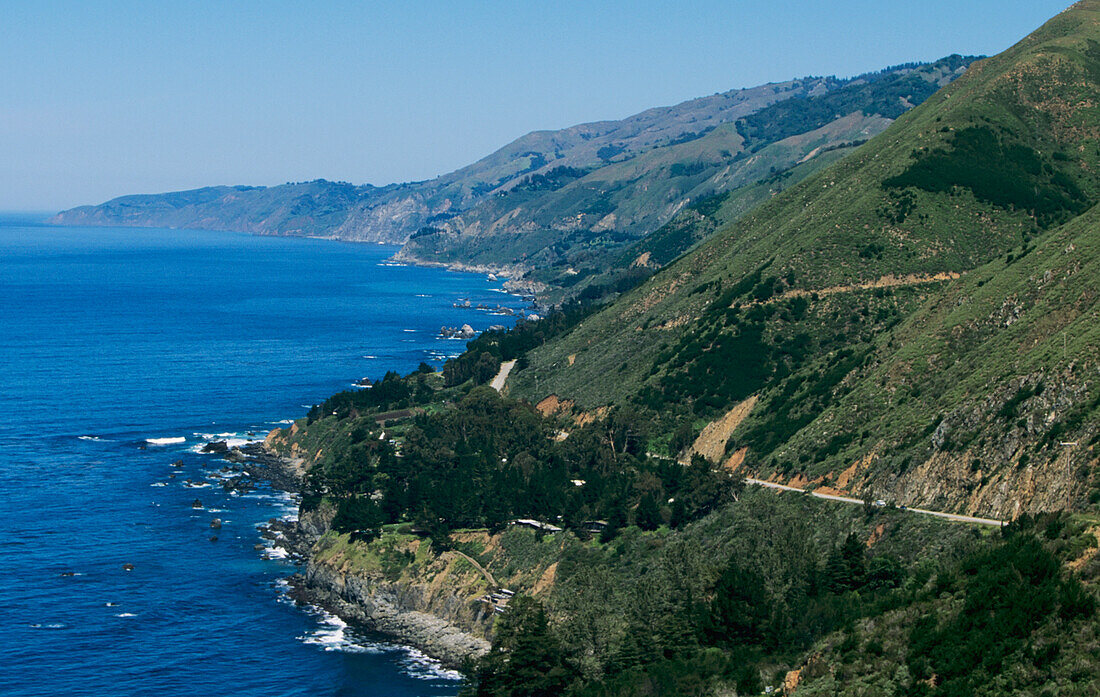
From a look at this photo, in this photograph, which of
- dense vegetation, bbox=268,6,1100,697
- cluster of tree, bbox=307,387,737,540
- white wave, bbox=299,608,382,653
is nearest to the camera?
dense vegetation, bbox=268,6,1100,697

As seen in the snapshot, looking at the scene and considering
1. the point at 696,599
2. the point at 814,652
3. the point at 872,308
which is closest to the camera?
the point at 814,652

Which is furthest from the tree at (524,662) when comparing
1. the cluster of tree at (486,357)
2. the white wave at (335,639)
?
the cluster of tree at (486,357)

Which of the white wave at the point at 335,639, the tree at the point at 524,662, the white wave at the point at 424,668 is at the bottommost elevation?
the white wave at the point at 424,668

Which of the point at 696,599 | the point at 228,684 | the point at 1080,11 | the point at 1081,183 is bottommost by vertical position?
the point at 228,684

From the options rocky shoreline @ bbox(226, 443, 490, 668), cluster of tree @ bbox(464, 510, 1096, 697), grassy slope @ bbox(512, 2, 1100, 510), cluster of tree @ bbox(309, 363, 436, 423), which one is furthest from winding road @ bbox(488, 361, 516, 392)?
cluster of tree @ bbox(464, 510, 1096, 697)

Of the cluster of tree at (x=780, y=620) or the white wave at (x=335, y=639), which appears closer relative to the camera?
the cluster of tree at (x=780, y=620)

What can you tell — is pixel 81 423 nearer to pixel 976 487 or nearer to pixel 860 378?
pixel 860 378

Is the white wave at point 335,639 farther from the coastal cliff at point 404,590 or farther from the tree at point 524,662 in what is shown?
the tree at point 524,662

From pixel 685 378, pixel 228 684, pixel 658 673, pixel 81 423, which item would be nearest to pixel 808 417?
pixel 685 378

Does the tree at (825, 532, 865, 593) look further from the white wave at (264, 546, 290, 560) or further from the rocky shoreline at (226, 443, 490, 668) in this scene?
the white wave at (264, 546, 290, 560)
